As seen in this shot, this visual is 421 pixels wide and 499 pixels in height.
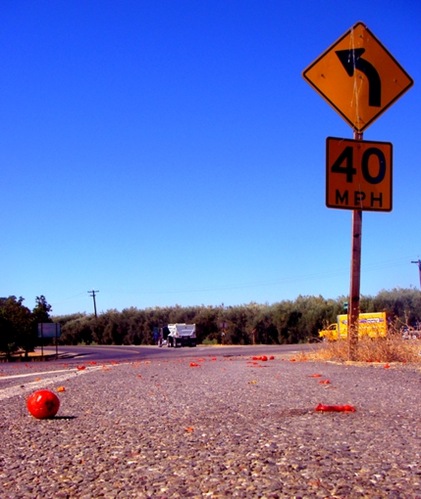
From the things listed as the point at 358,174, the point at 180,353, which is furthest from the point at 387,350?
the point at 180,353

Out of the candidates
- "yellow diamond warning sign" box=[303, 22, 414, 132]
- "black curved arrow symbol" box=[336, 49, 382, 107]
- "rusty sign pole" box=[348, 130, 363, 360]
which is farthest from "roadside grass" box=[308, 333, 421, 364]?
"black curved arrow symbol" box=[336, 49, 382, 107]

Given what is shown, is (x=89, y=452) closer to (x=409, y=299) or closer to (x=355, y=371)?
(x=355, y=371)

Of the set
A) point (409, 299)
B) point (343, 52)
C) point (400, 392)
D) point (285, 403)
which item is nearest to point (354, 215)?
point (343, 52)

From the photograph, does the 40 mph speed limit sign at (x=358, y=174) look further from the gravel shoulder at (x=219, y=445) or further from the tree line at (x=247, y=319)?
the tree line at (x=247, y=319)

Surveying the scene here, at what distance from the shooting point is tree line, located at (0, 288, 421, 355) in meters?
44.2

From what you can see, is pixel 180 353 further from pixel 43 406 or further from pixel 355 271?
pixel 43 406

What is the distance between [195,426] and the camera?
11.9 ft

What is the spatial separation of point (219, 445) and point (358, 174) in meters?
6.65

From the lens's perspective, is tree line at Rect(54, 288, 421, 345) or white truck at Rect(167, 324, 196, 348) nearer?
tree line at Rect(54, 288, 421, 345)

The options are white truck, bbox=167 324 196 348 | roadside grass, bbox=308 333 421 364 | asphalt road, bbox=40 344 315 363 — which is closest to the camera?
roadside grass, bbox=308 333 421 364

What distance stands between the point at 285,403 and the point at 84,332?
3226 inches

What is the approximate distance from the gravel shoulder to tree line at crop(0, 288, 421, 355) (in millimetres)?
33244

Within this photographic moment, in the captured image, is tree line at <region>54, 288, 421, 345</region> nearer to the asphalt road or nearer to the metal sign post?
the asphalt road

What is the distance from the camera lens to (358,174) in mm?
9062
